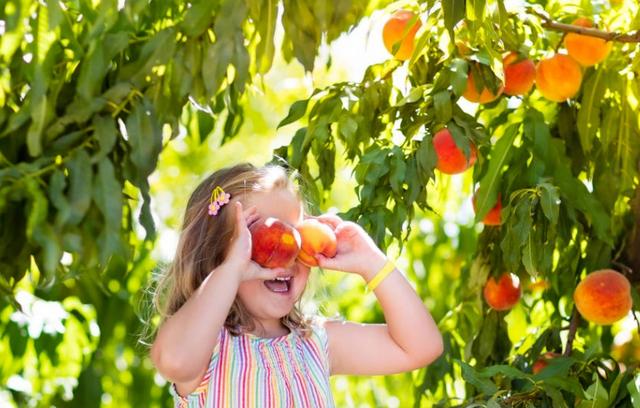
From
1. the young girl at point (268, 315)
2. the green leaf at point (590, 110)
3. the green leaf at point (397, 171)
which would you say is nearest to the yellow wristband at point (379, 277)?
the young girl at point (268, 315)

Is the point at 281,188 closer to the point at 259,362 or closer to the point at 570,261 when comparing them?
the point at 259,362

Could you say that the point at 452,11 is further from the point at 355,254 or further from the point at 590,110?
the point at 590,110

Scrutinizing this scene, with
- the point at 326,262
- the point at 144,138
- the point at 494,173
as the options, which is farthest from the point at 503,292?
the point at 144,138

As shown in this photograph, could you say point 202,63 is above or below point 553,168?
above

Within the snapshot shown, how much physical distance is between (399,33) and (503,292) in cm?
71

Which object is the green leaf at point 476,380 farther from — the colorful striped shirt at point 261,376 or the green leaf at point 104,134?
the green leaf at point 104,134

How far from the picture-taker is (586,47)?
305 centimetres

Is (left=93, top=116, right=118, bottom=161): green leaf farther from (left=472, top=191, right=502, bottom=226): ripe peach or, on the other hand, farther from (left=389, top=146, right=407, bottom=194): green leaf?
(left=472, top=191, right=502, bottom=226): ripe peach

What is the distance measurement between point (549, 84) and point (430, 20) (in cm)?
52

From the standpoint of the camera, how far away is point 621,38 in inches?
113

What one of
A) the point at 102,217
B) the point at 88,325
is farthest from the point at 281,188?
the point at 88,325

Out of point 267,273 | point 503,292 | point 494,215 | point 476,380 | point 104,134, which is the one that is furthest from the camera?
point 503,292

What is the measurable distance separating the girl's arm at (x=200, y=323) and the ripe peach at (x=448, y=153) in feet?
1.89

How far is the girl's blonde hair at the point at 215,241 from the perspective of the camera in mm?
2564
